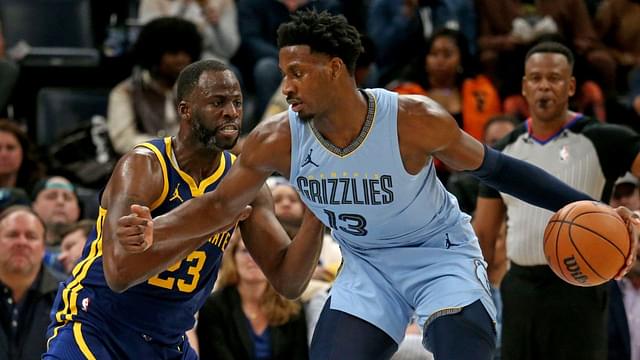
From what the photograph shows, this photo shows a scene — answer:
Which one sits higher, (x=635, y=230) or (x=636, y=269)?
(x=635, y=230)

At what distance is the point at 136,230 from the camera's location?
4.10 metres

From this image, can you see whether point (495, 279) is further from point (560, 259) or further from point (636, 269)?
point (560, 259)

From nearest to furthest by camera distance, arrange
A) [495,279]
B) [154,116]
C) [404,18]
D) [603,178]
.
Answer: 1. [603,178]
2. [495,279]
3. [154,116]
4. [404,18]

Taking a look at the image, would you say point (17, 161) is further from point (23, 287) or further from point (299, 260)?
point (299, 260)

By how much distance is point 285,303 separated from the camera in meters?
6.71

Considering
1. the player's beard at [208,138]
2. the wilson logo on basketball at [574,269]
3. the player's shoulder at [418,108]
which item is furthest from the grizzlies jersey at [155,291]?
the wilson logo on basketball at [574,269]

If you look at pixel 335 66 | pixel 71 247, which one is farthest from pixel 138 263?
pixel 71 247

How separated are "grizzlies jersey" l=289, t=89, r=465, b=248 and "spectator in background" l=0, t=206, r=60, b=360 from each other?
2531 millimetres

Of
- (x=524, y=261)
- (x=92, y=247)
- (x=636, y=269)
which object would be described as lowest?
(x=636, y=269)

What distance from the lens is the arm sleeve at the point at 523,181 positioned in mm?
4492

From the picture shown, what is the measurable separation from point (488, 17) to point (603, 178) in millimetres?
4274

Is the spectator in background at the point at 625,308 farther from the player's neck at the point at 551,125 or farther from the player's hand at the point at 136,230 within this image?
the player's hand at the point at 136,230

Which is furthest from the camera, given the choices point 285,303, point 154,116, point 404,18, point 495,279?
point 404,18

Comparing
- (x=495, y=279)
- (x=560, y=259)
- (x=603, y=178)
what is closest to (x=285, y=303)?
(x=495, y=279)
